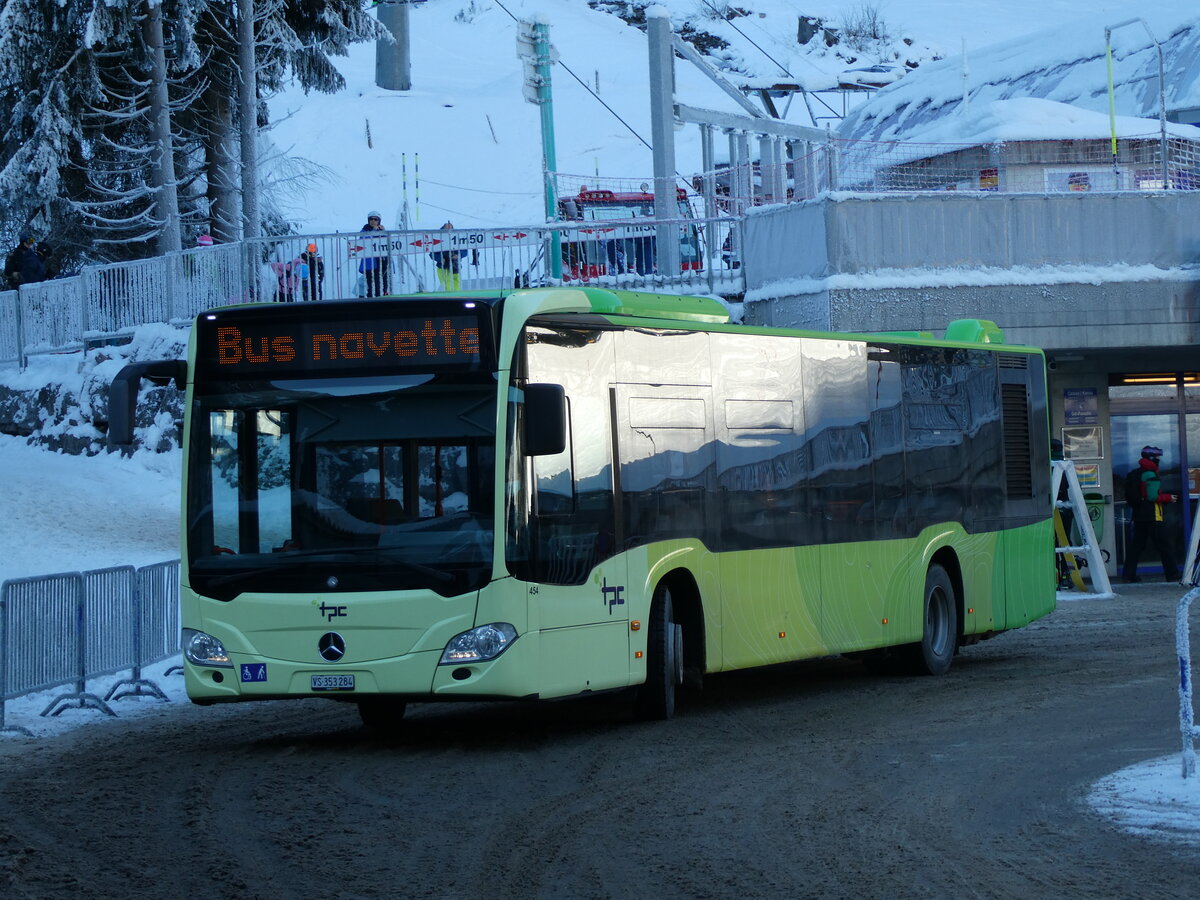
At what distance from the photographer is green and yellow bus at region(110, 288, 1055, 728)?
37.0 ft

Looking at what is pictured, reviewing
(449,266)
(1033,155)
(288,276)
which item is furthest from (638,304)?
(1033,155)

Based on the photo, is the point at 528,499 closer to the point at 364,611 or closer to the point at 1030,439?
the point at 364,611

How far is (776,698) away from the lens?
1470 cm

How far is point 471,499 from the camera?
11305mm

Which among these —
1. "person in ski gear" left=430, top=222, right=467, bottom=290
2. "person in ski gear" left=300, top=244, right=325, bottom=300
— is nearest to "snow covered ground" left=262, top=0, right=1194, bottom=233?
"person in ski gear" left=300, top=244, right=325, bottom=300

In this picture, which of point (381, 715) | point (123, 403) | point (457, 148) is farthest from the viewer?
point (457, 148)

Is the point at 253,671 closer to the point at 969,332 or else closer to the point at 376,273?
the point at 969,332

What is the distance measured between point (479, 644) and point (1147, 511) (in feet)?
56.1

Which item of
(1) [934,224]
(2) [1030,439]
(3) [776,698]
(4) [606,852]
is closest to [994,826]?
(4) [606,852]

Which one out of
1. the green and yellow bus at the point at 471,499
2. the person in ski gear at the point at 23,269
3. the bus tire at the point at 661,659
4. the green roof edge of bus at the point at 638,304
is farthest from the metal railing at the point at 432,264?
the bus tire at the point at 661,659

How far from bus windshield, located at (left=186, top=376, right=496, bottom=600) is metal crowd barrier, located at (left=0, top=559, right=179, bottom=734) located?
2.32 metres

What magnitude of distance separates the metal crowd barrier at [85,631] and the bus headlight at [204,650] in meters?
1.90

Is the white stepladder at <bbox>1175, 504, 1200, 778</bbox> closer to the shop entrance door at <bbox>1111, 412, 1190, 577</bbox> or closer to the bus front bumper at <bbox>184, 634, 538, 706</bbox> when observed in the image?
the bus front bumper at <bbox>184, 634, 538, 706</bbox>

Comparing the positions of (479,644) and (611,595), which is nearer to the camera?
(479,644)
